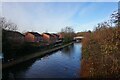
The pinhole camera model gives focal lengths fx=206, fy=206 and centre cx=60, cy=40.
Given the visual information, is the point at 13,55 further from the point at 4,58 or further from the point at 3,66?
the point at 3,66

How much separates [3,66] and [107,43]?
14.7 m

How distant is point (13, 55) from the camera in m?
22.7

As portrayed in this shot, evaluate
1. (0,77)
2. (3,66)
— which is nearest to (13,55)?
(3,66)

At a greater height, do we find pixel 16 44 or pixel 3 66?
pixel 16 44

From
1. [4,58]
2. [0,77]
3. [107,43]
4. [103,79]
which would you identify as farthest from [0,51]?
[107,43]

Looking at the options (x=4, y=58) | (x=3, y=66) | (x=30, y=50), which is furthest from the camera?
(x=30, y=50)

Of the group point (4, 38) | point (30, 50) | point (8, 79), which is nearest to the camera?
point (8, 79)

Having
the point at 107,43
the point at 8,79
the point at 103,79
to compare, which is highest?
the point at 107,43

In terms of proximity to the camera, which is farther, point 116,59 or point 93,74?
point 93,74

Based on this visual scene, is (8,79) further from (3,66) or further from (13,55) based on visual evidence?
(13,55)

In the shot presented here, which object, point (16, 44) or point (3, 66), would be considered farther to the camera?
point (16, 44)

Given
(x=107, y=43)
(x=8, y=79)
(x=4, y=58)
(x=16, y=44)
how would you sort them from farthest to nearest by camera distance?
1. (x=16, y=44)
2. (x=4, y=58)
3. (x=8, y=79)
4. (x=107, y=43)

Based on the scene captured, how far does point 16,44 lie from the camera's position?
25.2 meters

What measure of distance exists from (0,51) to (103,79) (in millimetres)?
12975
